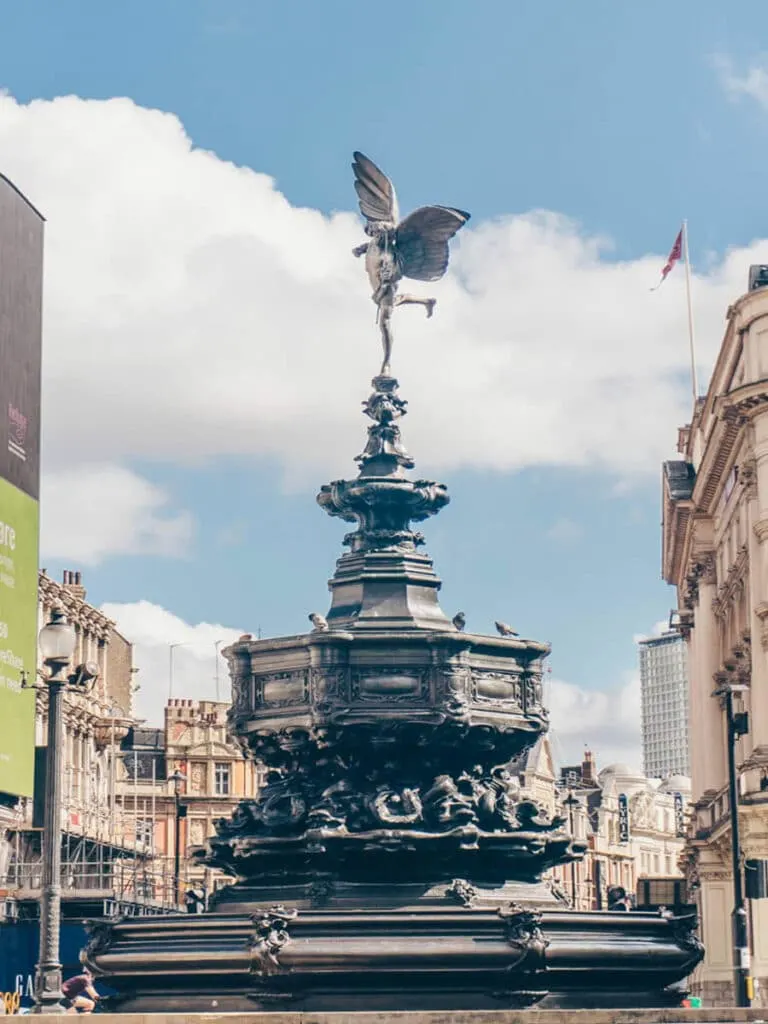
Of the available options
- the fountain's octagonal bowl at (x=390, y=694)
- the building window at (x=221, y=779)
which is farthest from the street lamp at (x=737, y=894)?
the building window at (x=221, y=779)

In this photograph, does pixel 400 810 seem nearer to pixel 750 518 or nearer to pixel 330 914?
pixel 330 914

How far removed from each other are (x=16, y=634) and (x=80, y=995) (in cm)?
3872

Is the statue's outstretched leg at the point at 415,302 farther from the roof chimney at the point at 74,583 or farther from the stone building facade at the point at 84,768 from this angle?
the roof chimney at the point at 74,583

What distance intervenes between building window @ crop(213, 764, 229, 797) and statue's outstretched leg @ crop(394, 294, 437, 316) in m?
114

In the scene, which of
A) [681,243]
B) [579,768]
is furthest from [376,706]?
[579,768]

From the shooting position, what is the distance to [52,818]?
23859 millimetres

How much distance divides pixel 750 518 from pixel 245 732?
1680 inches

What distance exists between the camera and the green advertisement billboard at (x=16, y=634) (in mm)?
62438

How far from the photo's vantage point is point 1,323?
2539 inches

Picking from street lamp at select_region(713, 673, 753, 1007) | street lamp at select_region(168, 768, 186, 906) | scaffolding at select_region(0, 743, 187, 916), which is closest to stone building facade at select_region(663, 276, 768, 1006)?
street lamp at select_region(713, 673, 753, 1007)

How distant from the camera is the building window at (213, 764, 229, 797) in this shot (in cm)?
13512

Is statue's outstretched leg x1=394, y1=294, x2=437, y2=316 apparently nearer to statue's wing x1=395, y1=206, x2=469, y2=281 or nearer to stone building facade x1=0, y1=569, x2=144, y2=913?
statue's wing x1=395, y1=206, x2=469, y2=281

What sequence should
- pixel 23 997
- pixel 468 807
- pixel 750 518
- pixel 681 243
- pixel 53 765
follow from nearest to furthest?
1. pixel 468 807
2. pixel 53 765
3. pixel 23 997
4. pixel 750 518
5. pixel 681 243

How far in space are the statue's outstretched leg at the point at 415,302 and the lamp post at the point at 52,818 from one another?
5.06m
